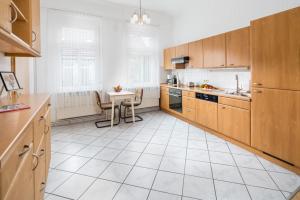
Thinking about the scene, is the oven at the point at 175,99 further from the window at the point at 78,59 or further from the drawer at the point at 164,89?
the window at the point at 78,59

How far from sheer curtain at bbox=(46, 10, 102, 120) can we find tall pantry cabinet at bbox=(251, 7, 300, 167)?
354 centimetres

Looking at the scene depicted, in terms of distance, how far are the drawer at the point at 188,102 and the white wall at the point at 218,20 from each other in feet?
2.36

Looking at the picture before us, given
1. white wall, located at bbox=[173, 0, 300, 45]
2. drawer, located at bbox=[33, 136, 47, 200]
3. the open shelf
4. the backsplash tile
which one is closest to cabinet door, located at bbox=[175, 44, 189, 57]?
white wall, located at bbox=[173, 0, 300, 45]

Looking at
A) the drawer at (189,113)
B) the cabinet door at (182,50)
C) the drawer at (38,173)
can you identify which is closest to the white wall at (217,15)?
the cabinet door at (182,50)

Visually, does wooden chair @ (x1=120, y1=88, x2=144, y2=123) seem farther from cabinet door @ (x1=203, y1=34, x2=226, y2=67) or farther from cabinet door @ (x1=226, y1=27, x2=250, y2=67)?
cabinet door @ (x1=226, y1=27, x2=250, y2=67)

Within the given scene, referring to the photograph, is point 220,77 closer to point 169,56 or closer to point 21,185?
point 169,56

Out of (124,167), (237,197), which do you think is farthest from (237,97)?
(124,167)

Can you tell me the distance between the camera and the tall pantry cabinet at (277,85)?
7.32 feet

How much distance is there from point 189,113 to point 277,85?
7.23 feet

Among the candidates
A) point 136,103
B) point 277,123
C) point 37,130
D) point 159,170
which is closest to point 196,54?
point 136,103

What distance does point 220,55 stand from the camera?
12.2ft

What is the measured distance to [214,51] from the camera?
3.87m

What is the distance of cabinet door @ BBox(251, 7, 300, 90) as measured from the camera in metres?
2.21

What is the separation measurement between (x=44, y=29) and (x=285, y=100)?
4.62 meters
